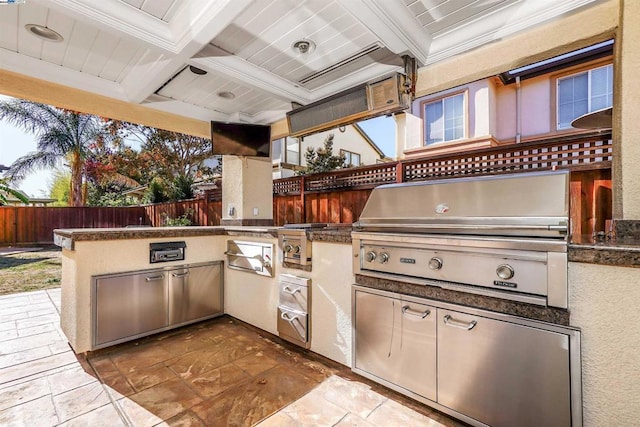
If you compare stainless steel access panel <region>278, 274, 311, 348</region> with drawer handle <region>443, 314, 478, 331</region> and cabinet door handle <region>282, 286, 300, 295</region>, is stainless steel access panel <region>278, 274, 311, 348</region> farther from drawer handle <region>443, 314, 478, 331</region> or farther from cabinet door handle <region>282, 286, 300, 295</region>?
drawer handle <region>443, 314, 478, 331</region>

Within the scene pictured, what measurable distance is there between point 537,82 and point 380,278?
7352mm

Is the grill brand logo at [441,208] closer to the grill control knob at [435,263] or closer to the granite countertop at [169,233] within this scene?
the grill control knob at [435,263]

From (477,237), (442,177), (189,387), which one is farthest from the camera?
(442,177)

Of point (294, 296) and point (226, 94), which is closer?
point (294, 296)

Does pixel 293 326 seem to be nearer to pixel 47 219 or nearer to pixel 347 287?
pixel 347 287

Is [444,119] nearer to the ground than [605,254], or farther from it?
farther from it

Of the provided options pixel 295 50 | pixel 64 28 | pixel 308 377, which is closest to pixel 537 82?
pixel 295 50

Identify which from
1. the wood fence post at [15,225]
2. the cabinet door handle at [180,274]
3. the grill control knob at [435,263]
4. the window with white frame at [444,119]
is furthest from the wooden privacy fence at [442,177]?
the wood fence post at [15,225]

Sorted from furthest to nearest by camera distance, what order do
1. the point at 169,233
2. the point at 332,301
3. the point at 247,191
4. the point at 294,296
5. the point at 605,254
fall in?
the point at 247,191
the point at 169,233
the point at 294,296
the point at 332,301
the point at 605,254

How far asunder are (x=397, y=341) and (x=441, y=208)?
0.93 metres

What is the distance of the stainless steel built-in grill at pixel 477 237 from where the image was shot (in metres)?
1.43

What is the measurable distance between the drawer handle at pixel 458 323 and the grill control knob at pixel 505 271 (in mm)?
302

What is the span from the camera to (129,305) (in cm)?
280

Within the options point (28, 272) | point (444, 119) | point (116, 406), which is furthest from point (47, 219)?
point (444, 119)
